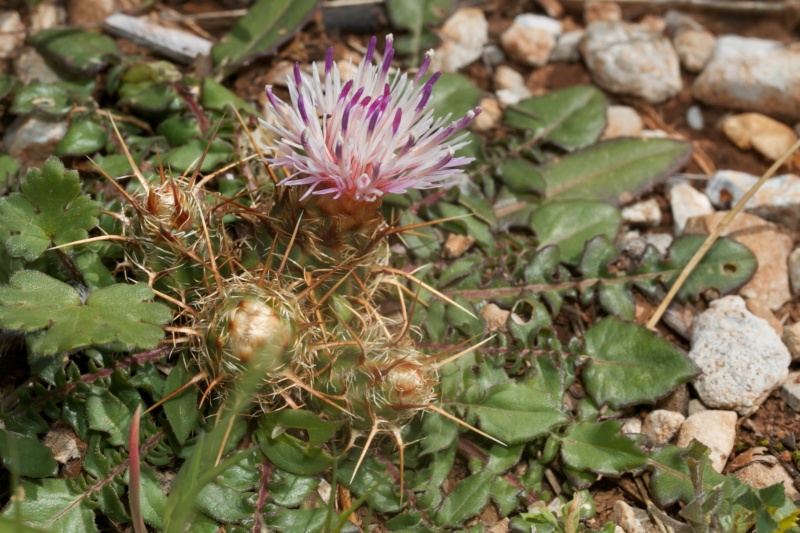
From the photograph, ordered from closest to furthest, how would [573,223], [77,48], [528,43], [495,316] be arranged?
[495,316] → [573,223] → [77,48] → [528,43]

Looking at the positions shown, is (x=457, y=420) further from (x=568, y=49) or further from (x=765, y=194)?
(x=568, y=49)

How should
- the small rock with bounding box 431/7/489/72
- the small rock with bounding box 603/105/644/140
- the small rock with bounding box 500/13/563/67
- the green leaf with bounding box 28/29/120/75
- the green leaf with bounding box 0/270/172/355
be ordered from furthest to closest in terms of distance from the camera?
the small rock with bounding box 500/13/563/67 → the small rock with bounding box 431/7/489/72 → the small rock with bounding box 603/105/644/140 → the green leaf with bounding box 28/29/120/75 → the green leaf with bounding box 0/270/172/355

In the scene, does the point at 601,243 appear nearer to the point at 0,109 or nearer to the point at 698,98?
the point at 698,98

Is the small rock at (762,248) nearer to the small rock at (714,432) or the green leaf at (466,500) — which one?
the small rock at (714,432)

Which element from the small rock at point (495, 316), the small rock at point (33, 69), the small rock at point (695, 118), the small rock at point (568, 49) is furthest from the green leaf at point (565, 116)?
the small rock at point (33, 69)

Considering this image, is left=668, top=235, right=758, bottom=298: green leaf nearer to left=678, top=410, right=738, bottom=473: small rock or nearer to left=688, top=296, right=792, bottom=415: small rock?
left=688, top=296, right=792, bottom=415: small rock

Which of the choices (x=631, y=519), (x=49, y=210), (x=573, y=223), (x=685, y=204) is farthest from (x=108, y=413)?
(x=685, y=204)

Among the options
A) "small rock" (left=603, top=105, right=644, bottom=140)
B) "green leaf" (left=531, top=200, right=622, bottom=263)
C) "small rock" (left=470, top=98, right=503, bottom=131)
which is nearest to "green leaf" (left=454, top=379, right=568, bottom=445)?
"green leaf" (left=531, top=200, right=622, bottom=263)
